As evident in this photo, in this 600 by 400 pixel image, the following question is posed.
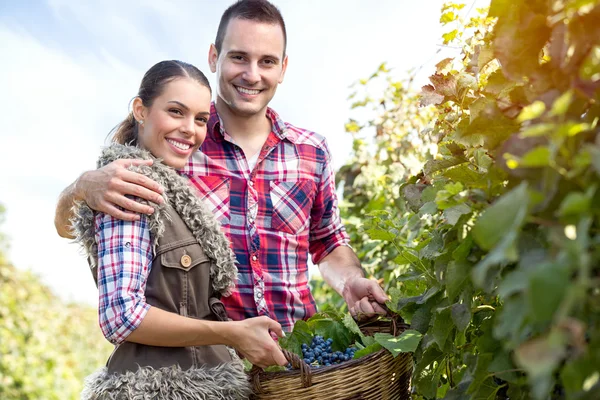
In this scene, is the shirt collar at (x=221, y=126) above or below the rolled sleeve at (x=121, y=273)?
above

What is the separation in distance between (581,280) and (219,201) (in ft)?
6.09

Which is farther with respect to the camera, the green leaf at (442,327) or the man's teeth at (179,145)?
the man's teeth at (179,145)

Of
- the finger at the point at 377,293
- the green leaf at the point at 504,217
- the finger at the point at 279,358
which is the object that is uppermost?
the green leaf at the point at 504,217

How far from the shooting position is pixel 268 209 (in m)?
2.38

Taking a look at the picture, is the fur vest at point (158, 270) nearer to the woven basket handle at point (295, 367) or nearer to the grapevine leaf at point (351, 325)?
the woven basket handle at point (295, 367)

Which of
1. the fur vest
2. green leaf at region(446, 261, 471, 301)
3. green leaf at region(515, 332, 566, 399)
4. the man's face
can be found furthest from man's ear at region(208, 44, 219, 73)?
green leaf at region(515, 332, 566, 399)

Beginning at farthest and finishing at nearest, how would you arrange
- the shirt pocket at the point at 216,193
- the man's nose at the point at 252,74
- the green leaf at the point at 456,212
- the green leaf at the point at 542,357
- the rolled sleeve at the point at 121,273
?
the man's nose at the point at 252,74 < the shirt pocket at the point at 216,193 < the rolled sleeve at the point at 121,273 < the green leaf at the point at 456,212 < the green leaf at the point at 542,357

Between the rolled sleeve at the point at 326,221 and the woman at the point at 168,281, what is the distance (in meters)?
0.77

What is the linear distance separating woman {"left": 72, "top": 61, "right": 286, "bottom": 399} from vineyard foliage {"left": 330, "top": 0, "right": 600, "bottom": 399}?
48 centimetres

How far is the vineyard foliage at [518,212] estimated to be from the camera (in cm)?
58

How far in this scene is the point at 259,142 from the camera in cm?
253

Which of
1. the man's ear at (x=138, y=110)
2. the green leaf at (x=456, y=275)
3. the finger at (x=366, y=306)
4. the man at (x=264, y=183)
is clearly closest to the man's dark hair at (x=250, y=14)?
the man at (x=264, y=183)

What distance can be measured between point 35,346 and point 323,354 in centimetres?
456

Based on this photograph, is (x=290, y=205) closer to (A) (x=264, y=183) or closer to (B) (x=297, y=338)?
(A) (x=264, y=183)
